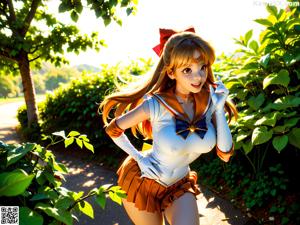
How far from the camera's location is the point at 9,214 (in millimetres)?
1279

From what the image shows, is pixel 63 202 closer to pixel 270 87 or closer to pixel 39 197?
pixel 39 197

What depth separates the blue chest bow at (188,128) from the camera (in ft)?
8.48

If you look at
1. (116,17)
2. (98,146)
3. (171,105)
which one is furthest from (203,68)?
(98,146)

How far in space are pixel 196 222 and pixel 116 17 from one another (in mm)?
4431

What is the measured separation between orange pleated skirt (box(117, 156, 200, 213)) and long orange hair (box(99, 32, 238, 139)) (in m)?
0.45

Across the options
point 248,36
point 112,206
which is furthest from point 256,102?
point 112,206

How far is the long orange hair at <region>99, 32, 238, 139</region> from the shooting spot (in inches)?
97.5

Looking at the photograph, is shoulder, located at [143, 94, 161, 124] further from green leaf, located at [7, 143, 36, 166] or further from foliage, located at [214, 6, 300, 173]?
green leaf, located at [7, 143, 36, 166]

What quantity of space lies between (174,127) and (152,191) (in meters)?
0.52

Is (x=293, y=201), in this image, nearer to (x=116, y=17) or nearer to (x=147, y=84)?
(x=147, y=84)

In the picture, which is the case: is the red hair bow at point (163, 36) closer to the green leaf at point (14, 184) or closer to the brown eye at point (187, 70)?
the brown eye at point (187, 70)

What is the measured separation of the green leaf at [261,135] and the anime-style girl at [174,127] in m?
0.74

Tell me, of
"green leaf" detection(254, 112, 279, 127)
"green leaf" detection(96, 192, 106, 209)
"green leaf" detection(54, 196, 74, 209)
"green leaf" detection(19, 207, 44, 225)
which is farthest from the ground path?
"green leaf" detection(19, 207, 44, 225)

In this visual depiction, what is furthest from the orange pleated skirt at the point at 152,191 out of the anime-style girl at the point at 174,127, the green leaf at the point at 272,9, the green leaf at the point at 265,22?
the green leaf at the point at 272,9
